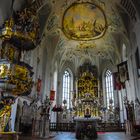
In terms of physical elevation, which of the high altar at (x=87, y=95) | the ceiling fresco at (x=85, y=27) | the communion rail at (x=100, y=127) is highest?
the ceiling fresco at (x=85, y=27)

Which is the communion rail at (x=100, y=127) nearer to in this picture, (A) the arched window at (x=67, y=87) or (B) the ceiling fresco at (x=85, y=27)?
(A) the arched window at (x=67, y=87)

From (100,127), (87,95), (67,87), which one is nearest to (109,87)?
(87,95)

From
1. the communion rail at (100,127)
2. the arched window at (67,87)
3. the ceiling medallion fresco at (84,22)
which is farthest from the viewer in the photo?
the arched window at (67,87)

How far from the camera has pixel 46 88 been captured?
Result: 18172mm

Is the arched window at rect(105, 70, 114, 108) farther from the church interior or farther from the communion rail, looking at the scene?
the communion rail

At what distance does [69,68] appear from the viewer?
2547 cm

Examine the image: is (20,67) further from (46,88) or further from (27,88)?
(46,88)

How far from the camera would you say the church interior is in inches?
338

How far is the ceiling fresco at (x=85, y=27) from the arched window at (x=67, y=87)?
8.74 feet

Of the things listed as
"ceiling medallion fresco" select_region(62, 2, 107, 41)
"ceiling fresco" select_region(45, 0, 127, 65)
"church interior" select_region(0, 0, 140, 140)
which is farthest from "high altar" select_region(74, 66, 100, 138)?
"ceiling medallion fresco" select_region(62, 2, 107, 41)

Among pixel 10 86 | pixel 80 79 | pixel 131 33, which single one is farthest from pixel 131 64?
pixel 10 86

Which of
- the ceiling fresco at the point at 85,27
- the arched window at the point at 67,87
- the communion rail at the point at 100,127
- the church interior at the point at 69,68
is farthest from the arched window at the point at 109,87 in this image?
the arched window at the point at 67,87

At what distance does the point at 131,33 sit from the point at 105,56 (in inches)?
318

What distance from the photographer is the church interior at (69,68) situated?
8578 mm
